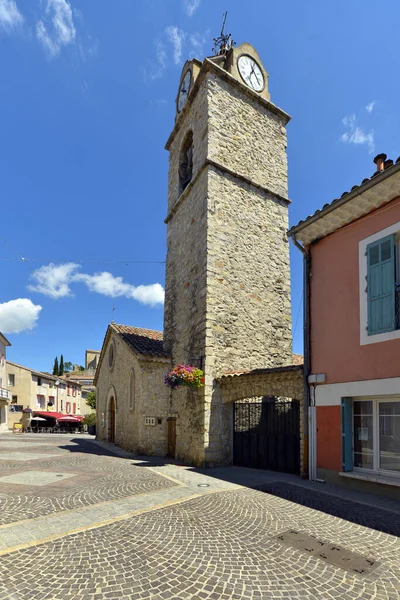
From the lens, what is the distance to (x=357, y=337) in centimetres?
729

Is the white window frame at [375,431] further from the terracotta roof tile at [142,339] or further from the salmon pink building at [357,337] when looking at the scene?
the terracotta roof tile at [142,339]

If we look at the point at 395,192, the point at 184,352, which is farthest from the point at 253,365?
the point at 395,192

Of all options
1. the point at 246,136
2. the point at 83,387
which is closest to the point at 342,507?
the point at 246,136

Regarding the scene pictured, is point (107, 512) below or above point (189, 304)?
below

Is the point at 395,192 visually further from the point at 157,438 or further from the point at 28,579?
the point at 157,438

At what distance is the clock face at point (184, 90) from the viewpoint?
48.3 ft

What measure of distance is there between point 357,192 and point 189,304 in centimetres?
651

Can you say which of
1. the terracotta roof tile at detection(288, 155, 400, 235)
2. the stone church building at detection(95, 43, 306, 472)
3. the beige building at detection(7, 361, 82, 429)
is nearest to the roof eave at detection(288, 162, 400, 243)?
the terracotta roof tile at detection(288, 155, 400, 235)

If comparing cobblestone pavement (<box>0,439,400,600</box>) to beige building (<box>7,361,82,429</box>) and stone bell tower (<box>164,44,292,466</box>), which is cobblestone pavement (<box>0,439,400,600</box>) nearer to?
stone bell tower (<box>164,44,292,466</box>)

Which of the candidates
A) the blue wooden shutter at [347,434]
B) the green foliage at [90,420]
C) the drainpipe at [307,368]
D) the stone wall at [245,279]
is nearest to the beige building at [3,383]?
the green foliage at [90,420]

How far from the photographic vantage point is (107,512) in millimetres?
5605

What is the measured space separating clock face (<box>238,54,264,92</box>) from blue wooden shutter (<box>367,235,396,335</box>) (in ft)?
33.4

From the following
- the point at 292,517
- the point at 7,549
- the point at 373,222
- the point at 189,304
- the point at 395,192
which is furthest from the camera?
the point at 189,304

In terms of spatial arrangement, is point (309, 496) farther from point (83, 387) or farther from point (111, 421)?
point (83, 387)
